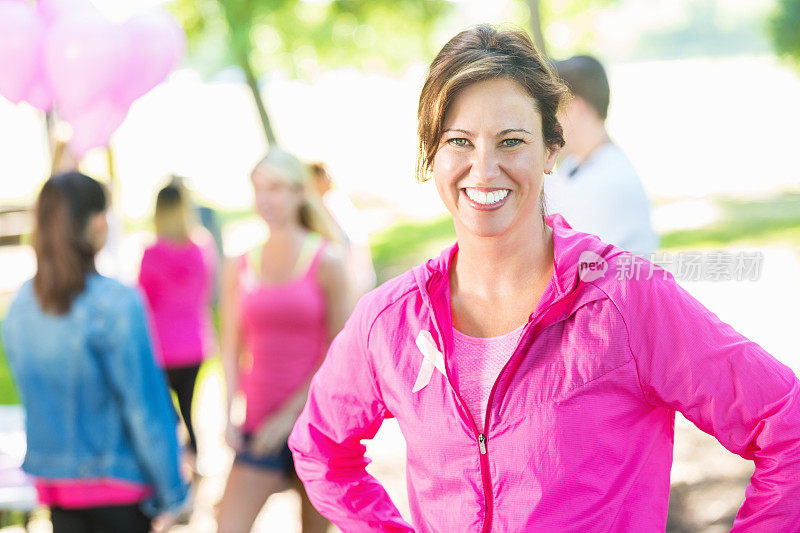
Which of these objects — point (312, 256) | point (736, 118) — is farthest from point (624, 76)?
point (312, 256)

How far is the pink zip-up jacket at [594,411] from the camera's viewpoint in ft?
4.69

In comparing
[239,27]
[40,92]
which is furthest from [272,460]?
[239,27]

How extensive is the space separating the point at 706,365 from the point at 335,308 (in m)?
2.07

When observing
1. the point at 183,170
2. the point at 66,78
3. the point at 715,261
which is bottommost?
the point at 183,170

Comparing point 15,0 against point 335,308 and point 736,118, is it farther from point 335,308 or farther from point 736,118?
point 736,118

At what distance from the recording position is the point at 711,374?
142 centimetres

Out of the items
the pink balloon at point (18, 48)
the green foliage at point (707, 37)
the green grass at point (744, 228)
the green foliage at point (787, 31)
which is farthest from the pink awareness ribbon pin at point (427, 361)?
the green grass at point (744, 228)

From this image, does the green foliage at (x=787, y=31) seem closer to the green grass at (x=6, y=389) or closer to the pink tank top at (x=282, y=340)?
the pink tank top at (x=282, y=340)

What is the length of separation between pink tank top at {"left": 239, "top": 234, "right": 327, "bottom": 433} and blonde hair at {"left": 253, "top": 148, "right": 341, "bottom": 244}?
0.42 metres

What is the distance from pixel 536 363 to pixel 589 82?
57.1 inches

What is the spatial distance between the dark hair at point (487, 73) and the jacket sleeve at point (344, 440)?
0.42 metres

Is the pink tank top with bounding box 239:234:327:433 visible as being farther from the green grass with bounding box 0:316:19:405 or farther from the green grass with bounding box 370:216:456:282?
the green grass with bounding box 370:216:456:282

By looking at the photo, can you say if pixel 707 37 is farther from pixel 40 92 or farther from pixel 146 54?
pixel 40 92

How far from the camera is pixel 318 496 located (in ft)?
6.25
